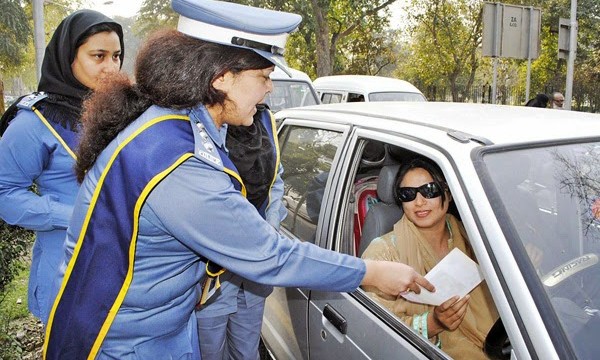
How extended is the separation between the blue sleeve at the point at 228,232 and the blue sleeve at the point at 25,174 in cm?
100

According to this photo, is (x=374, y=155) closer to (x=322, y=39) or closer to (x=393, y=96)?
(x=393, y=96)

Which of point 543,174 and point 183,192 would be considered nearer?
point 183,192

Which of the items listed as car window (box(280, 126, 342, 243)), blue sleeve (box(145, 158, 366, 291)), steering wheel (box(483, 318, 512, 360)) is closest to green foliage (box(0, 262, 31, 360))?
car window (box(280, 126, 342, 243))

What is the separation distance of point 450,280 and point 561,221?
1.56 ft

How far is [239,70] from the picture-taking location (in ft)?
4.82

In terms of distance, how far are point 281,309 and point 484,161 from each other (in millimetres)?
1475

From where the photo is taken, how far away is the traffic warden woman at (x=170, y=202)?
1358 mm

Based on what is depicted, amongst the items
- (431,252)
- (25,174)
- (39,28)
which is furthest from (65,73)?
(39,28)

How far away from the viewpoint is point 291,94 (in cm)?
833

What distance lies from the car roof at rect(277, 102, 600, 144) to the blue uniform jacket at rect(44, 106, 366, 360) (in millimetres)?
698

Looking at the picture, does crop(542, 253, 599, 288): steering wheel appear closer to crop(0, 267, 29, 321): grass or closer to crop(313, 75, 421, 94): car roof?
crop(0, 267, 29, 321): grass

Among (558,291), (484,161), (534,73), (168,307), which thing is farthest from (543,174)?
(534,73)

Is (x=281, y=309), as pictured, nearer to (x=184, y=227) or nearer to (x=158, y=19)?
(x=184, y=227)

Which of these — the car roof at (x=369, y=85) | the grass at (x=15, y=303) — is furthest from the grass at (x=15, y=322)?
the car roof at (x=369, y=85)
